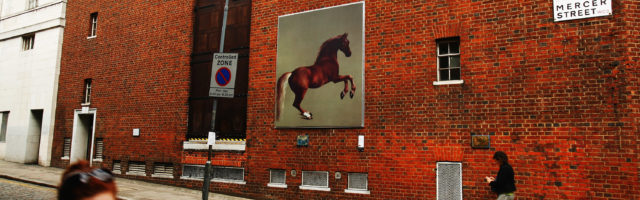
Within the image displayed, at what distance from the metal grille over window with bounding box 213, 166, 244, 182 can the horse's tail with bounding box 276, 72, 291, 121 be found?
2.21 m

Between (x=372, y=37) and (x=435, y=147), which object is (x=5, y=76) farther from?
(x=435, y=147)

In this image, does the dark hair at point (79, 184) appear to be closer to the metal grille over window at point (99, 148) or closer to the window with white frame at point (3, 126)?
the metal grille over window at point (99, 148)

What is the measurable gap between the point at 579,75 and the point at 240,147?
9.13m

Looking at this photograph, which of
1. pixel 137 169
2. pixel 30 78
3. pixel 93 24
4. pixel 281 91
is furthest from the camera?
pixel 30 78

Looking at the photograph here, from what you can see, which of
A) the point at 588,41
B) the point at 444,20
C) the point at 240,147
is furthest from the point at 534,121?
the point at 240,147

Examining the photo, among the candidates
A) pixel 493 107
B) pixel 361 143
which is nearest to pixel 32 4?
pixel 361 143

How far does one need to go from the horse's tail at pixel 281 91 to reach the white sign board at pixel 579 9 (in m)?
7.02

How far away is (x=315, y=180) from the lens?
1265cm

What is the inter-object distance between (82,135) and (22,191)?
6.37 meters

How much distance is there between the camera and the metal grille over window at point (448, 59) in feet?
36.8

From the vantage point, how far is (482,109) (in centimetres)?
1058

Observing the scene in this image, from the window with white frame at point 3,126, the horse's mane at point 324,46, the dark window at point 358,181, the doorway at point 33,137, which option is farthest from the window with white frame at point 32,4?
the dark window at point 358,181

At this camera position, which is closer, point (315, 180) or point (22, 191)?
point (315, 180)

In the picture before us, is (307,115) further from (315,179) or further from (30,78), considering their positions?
(30,78)
